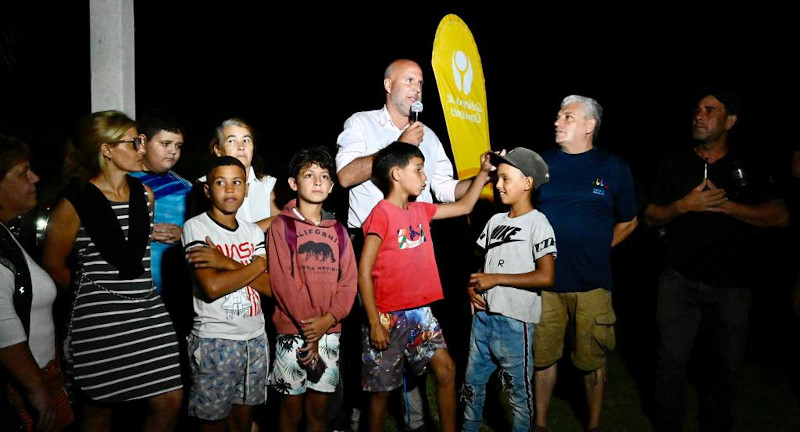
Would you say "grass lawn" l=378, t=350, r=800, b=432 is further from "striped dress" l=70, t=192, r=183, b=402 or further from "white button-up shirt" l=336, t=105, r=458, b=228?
"striped dress" l=70, t=192, r=183, b=402

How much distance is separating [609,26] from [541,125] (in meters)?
2.18

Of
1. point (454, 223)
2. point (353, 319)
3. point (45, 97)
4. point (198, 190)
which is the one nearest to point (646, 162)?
point (454, 223)

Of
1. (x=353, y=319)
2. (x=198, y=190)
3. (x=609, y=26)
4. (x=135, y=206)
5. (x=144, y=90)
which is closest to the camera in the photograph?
(x=135, y=206)

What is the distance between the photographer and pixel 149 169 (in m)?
3.73

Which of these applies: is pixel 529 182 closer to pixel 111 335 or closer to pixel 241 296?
pixel 241 296

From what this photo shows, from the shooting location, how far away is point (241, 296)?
3006 mm

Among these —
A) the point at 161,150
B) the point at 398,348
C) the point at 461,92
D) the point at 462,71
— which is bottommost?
the point at 398,348

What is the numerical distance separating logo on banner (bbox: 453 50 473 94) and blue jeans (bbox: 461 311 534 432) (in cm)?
209

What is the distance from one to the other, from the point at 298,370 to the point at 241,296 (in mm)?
495

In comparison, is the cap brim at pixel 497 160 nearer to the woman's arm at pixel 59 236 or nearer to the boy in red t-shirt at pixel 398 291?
the boy in red t-shirt at pixel 398 291

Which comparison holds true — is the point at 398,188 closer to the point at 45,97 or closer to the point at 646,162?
the point at 646,162

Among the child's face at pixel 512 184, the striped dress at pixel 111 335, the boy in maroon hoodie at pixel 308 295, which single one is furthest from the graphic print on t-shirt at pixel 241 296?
the child's face at pixel 512 184

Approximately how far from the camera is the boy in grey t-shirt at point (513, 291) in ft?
11.0

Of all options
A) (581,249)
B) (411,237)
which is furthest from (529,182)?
(411,237)
